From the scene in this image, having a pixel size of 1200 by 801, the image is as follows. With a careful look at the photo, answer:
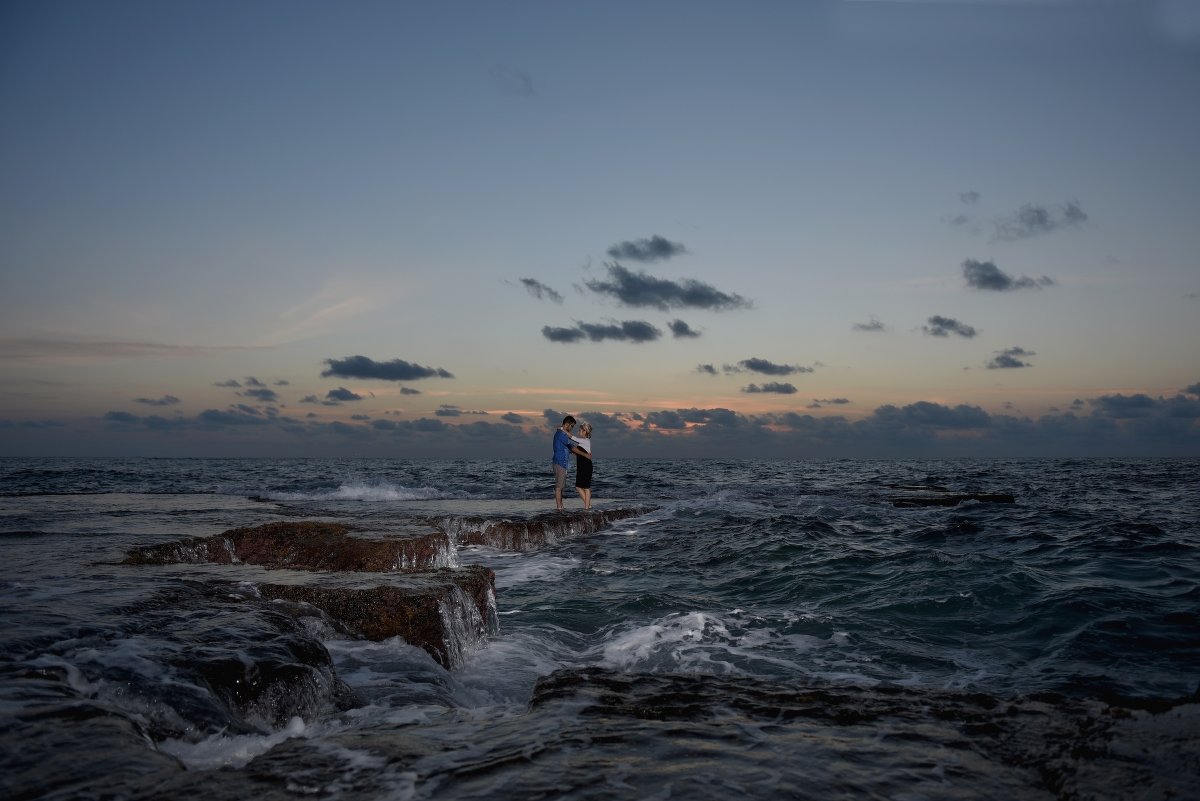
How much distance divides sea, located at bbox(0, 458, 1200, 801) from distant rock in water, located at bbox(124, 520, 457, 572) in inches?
23.9

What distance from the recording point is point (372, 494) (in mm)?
26531

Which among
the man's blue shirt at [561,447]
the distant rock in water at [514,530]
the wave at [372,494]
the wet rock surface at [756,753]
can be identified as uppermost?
the man's blue shirt at [561,447]

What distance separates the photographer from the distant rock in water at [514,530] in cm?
1472

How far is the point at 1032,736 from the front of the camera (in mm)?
3279

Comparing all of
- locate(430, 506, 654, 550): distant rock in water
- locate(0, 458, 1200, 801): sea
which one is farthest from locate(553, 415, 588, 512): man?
locate(0, 458, 1200, 801): sea

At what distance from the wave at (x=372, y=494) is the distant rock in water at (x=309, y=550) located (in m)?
13.7

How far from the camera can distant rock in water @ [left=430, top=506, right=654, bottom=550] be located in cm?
1472

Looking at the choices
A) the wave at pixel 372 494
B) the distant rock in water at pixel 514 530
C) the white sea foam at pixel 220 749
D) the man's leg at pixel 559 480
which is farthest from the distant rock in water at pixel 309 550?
the wave at pixel 372 494

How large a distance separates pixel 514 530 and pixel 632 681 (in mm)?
11004

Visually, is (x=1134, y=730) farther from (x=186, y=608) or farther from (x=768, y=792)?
(x=186, y=608)

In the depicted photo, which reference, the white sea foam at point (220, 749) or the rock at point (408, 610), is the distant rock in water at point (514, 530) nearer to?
the rock at point (408, 610)

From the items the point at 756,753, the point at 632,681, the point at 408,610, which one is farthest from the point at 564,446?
the point at 756,753

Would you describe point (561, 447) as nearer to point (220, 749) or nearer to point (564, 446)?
point (564, 446)

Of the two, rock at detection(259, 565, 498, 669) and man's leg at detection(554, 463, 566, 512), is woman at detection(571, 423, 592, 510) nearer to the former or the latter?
man's leg at detection(554, 463, 566, 512)
